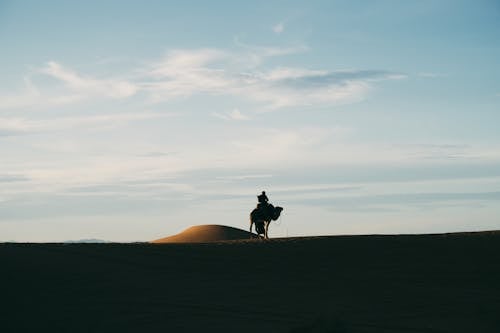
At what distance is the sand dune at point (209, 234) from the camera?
49.6m

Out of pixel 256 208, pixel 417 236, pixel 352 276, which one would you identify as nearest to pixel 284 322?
pixel 352 276

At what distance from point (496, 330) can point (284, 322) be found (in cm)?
391

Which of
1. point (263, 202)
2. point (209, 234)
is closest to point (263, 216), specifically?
point (263, 202)

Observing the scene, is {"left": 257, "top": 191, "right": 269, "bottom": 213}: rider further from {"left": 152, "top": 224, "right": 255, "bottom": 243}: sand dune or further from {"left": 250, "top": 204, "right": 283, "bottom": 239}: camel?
{"left": 152, "top": 224, "right": 255, "bottom": 243}: sand dune

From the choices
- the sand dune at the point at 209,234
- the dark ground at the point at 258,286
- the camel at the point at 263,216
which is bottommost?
the dark ground at the point at 258,286

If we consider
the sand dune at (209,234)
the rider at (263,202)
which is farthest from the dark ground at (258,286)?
the sand dune at (209,234)

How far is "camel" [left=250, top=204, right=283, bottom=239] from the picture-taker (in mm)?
33031

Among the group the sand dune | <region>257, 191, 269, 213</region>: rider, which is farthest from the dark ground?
the sand dune

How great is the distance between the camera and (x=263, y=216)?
108 ft

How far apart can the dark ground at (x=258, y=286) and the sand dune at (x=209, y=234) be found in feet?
74.9

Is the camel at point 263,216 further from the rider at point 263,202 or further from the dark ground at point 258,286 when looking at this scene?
the dark ground at point 258,286

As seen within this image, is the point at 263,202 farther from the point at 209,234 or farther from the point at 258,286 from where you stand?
the point at 209,234

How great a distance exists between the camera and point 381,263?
73.2 feet

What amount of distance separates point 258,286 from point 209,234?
31753 mm
